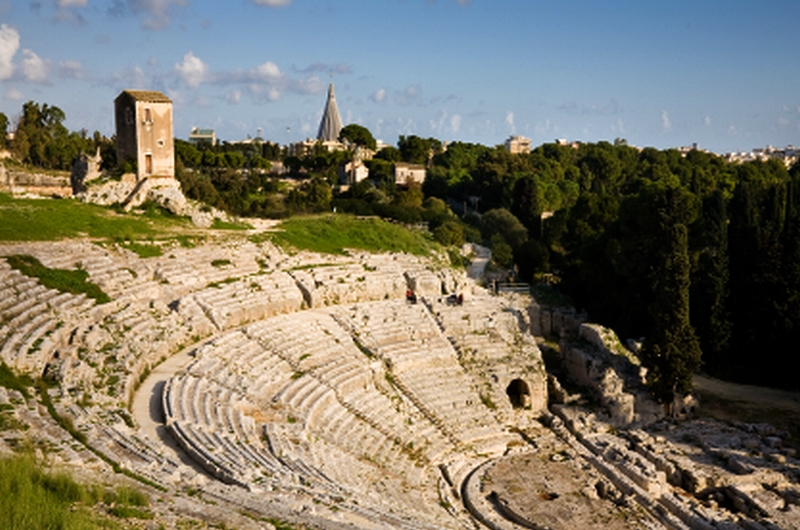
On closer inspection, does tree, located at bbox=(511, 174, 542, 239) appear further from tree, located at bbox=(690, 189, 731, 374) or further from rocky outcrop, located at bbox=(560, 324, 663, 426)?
rocky outcrop, located at bbox=(560, 324, 663, 426)

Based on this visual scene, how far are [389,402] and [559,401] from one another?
261 inches

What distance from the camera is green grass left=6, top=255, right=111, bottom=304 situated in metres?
19.9

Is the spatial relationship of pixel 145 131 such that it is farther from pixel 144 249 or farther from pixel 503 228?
pixel 503 228

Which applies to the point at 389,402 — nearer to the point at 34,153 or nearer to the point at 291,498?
the point at 291,498

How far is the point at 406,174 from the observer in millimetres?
62375

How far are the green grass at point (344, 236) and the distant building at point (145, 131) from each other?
228 inches

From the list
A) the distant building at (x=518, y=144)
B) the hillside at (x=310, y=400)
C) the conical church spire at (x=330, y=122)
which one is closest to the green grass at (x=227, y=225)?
the hillside at (x=310, y=400)

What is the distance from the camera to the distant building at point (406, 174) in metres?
61.5

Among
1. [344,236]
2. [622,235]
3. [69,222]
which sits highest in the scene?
[69,222]

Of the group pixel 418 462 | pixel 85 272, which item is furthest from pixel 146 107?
pixel 418 462

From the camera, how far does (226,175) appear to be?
4881cm

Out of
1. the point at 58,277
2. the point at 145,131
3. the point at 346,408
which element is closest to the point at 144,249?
the point at 58,277

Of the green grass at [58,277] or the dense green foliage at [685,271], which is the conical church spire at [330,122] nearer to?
the dense green foliage at [685,271]

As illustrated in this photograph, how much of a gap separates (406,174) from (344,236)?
98.0ft
